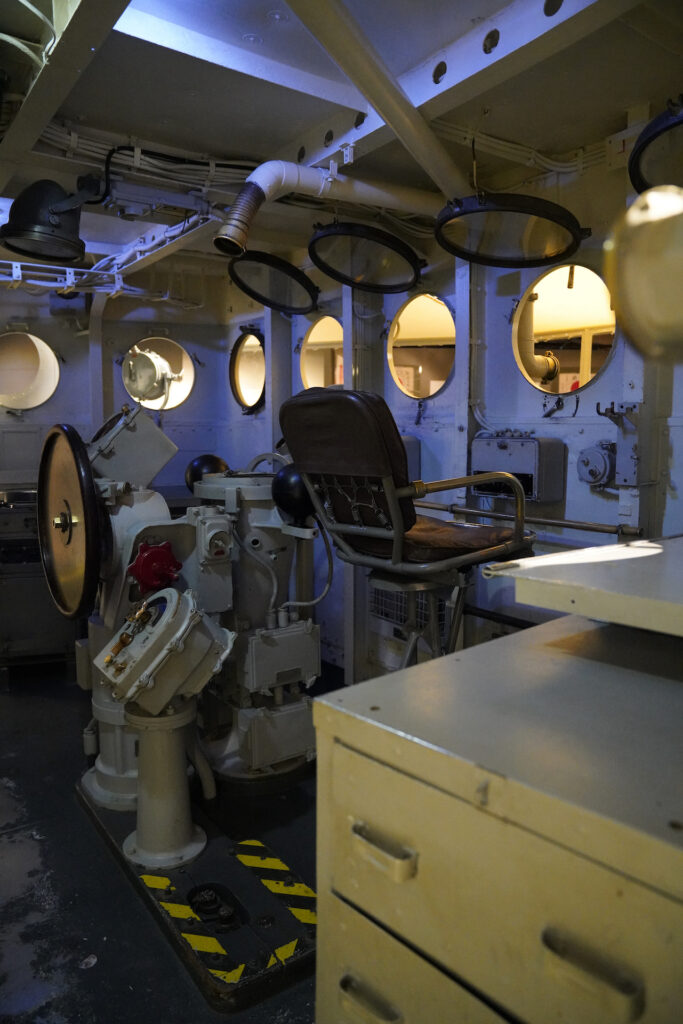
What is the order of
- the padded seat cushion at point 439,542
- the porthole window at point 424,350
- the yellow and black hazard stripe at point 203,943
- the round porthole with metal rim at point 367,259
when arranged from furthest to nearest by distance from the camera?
the porthole window at point 424,350 → the round porthole with metal rim at point 367,259 → the padded seat cushion at point 439,542 → the yellow and black hazard stripe at point 203,943

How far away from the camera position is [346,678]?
4164 mm

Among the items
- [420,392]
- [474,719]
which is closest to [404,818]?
[474,719]

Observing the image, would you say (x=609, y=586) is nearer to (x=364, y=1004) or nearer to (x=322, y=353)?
(x=364, y=1004)

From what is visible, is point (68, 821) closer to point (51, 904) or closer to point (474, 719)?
point (51, 904)

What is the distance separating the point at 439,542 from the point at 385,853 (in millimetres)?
1257

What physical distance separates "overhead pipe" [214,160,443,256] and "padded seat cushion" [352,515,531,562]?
1.31 m

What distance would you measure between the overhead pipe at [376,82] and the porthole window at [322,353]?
2.03 meters

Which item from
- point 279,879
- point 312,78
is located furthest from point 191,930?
point 312,78

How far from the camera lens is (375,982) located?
838 mm

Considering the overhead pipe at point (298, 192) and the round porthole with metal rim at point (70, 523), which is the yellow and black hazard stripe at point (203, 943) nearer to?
the round porthole with metal rim at point (70, 523)

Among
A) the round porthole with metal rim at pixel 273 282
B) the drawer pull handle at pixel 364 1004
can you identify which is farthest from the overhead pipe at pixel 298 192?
the drawer pull handle at pixel 364 1004

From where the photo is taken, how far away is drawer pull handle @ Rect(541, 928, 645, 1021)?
590 millimetres

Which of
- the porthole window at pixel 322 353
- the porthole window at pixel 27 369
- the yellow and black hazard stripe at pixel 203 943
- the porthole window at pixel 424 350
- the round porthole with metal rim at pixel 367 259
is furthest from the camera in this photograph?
the porthole window at pixel 424 350

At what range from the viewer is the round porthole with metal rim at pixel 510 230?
7.95 ft
